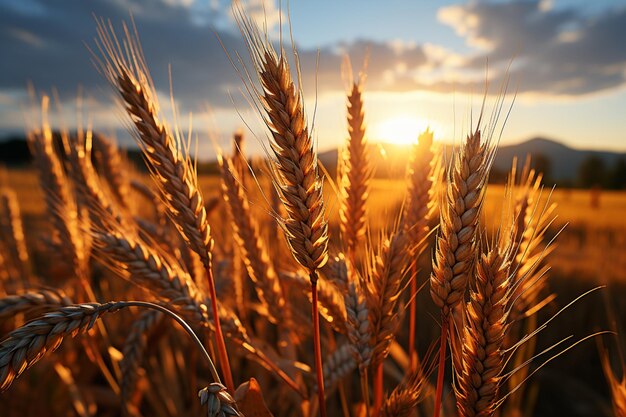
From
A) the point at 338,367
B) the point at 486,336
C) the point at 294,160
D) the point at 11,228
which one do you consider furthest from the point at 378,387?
the point at 11,228

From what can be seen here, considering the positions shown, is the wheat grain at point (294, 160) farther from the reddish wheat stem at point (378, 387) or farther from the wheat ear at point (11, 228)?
the wheat ear at point (11, 228)

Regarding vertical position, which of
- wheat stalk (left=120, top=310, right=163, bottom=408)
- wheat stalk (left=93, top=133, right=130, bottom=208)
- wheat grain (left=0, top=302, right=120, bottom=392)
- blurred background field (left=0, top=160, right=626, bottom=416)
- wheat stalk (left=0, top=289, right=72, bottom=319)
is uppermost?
wheat stalk (left=93, top=133, right=130, bottom=208)

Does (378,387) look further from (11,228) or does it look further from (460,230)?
(11,228)

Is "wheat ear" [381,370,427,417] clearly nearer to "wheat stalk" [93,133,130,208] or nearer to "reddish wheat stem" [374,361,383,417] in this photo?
"reddish wheat stem" [374,361,383,417]

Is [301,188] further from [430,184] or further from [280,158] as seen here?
[430,184]

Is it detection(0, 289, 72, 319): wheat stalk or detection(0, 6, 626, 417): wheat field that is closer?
detection(0, 6, 626, 417): wheat field

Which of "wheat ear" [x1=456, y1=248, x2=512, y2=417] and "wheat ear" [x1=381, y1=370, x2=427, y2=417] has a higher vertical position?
"wheat ear" [x1=456, y1=248, x2=512, y2=417]

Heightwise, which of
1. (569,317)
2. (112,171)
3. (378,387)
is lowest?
(569,317)

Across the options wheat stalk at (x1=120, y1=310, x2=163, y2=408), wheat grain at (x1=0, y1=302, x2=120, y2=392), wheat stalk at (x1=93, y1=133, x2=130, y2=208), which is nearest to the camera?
wheat grain at (x1=0, y1=302, x2=120, y2=392)

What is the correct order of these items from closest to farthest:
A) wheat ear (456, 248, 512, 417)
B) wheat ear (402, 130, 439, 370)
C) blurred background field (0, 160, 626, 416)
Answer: wheat ear (456, 248, 512, 417) < wheat ear (402, 130, 439, 370) < blurred background field (0, 160, 626, 416)

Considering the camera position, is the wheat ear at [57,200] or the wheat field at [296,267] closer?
the wheat field at [296,267]

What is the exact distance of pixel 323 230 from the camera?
0.99m

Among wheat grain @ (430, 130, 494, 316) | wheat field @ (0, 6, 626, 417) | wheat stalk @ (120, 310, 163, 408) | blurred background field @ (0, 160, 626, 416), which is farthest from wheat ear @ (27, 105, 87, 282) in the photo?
wheat grain @ (430, 130, 494, 316)

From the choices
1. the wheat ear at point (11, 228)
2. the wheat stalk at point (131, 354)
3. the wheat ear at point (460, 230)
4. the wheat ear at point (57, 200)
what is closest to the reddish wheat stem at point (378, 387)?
the wheat ear at point (460, 230)
